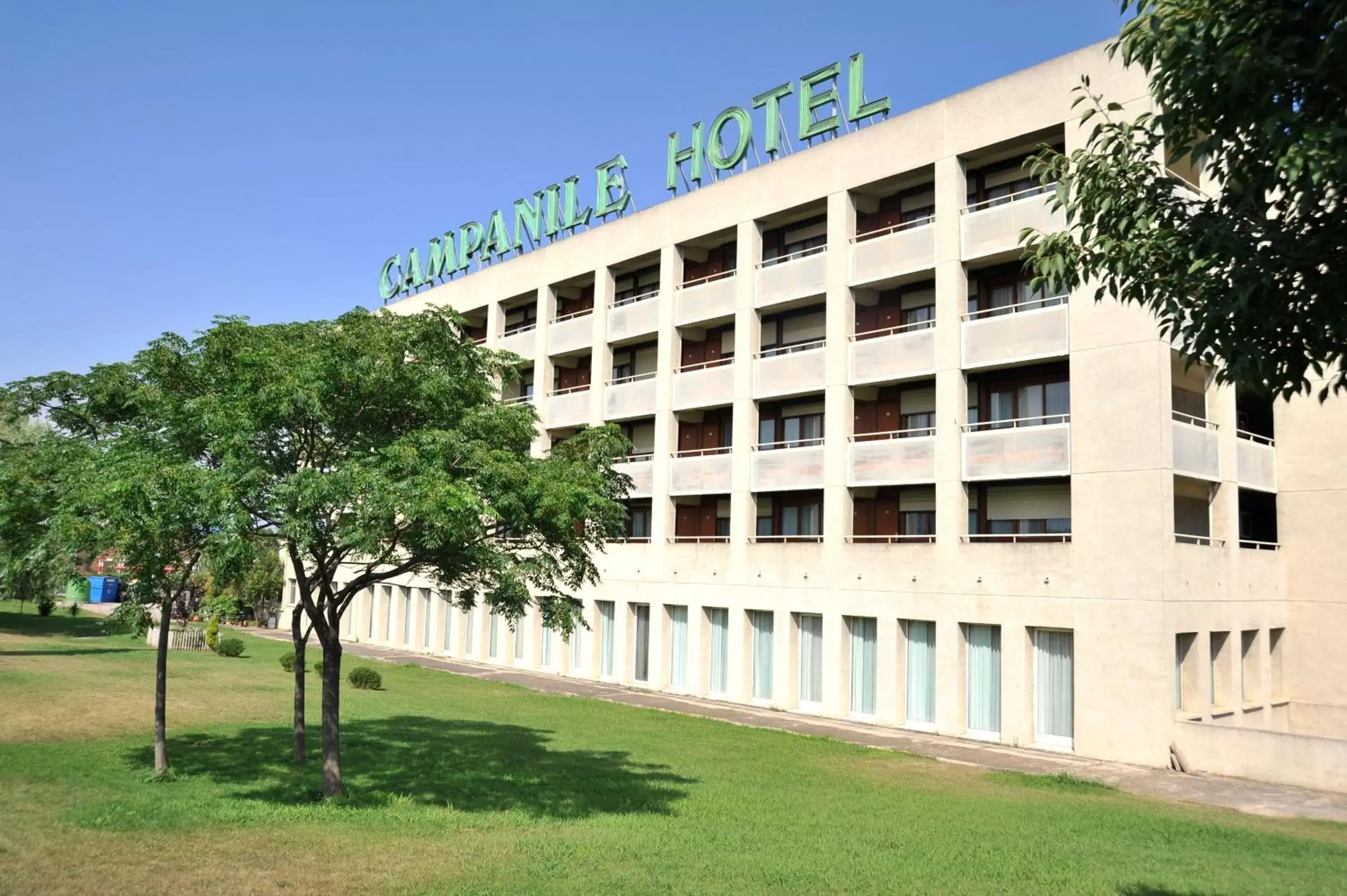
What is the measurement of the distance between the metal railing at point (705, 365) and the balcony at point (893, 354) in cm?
612

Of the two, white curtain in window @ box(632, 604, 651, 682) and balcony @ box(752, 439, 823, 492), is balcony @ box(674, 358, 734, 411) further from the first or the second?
white curtain in window @ box(632, 604, 651, 682)

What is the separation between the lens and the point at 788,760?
84.3ft

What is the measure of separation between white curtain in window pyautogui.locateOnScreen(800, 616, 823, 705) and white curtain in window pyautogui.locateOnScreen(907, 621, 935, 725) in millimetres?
3438

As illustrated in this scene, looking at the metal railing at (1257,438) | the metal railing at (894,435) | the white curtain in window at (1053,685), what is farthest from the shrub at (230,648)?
the metal railing at (1257,438)

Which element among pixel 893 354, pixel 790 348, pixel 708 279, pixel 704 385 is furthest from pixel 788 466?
pixel 708 279

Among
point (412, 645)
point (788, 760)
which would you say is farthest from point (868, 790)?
point (412, 645)

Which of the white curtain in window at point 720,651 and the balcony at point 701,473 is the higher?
the balcony at point 701,473

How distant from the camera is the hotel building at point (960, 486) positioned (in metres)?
28.6

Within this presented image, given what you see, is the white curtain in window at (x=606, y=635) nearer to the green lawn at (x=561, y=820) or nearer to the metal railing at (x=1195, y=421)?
the green lawn at (x=561, y=820)

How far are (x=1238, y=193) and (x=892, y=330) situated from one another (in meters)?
25.9

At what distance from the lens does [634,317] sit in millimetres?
44781

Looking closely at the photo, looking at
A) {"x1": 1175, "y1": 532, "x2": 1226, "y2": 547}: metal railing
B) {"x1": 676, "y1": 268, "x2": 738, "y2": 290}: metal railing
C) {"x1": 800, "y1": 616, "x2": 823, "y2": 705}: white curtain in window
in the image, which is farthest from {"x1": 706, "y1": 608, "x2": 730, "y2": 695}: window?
{"x1": 1175, "y1": 532, "x2": 1226, "y2": 547}: metal railing

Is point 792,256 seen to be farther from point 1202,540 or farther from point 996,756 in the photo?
point 996,756

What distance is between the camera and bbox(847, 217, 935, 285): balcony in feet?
111
